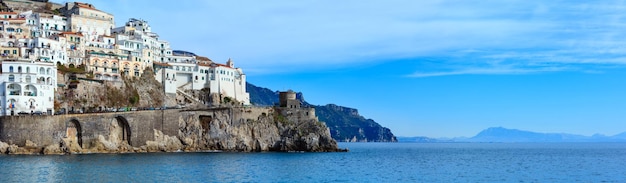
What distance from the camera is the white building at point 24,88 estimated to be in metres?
73.0

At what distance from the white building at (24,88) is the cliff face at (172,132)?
130 inches

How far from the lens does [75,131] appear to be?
73938mm

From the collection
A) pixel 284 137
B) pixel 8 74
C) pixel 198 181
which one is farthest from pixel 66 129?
pixel 198 181

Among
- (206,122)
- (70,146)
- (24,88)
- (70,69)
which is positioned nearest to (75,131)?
(70,146)

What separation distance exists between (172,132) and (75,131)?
35.6ft

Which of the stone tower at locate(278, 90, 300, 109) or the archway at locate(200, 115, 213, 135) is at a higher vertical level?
the stone tower at locate(278, 90, 300, 109)

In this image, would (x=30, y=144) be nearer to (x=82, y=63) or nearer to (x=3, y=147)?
(x=3, y=147)

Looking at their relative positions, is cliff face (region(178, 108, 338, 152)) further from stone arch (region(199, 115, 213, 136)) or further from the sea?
the sea

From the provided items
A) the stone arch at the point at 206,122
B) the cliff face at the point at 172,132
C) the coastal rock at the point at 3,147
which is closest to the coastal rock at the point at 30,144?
the cliff face at the point at 172,132

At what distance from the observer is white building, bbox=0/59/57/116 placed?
240ft

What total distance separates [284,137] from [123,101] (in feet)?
65.6

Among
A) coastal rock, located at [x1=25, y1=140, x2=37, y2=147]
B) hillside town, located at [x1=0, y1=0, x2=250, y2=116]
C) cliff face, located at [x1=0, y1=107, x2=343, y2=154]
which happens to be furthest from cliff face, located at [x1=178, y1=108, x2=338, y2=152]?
coastal rock, located at [x1=25, y1=140, x2=37, y2=147]

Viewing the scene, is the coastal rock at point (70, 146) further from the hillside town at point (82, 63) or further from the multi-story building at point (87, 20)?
the multi-story building at point (87, 20)

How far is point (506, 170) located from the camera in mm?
61844
